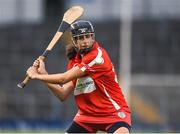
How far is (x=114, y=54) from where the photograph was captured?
66.8ft

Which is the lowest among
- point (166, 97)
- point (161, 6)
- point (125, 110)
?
point (166, 97)

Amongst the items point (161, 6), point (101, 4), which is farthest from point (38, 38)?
point (161, 6)

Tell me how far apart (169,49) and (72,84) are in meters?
11.5

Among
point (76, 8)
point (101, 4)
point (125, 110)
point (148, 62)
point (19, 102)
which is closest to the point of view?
point (125, 110)

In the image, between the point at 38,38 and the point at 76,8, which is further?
the point at 38,38

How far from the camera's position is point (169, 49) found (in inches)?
799

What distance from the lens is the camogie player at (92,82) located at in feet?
27.6

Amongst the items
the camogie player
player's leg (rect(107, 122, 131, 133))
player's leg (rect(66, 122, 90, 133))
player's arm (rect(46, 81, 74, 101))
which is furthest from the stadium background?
player's leg (rect(107, 122, 131, 133))

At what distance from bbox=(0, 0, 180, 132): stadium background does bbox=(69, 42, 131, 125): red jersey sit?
8.49 metres

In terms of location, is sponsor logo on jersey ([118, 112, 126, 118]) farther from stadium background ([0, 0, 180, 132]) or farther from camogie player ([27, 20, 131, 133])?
stadium background ([0, 0, 180, 132])

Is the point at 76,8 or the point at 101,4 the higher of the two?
the point at 76,8

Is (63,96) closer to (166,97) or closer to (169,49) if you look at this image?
(166,97)

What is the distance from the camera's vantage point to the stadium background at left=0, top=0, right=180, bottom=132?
18781 millimetres

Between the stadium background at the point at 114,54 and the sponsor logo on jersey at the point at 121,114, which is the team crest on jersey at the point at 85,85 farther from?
the stadium background at the point at 114,54
